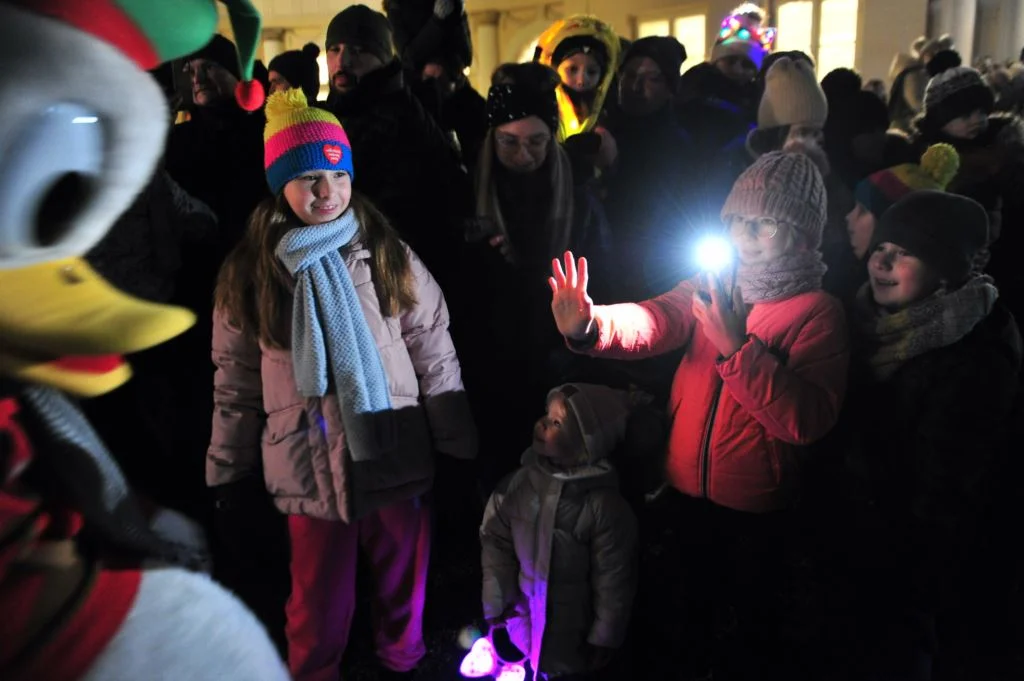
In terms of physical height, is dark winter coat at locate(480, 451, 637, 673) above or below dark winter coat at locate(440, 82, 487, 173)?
below

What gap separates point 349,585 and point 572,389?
99cm

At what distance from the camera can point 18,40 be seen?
0.67 metres

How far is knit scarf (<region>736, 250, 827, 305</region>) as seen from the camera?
213cm

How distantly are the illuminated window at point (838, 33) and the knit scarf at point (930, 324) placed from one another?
28.2 ft

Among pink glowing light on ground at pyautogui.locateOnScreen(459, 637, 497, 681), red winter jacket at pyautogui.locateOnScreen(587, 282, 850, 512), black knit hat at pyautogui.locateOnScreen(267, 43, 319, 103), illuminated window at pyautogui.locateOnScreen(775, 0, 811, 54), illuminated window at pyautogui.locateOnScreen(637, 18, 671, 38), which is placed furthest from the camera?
illuminated window at pyautogui.locateOnScreen(637, 18, 671, 38)

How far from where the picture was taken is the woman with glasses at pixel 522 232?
277 centimetres

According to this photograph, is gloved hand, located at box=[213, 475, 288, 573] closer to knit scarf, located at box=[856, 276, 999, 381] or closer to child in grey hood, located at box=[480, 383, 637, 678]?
child in grey hood, located at box=[480, 383, 637, 678]

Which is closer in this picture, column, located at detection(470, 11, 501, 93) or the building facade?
the building facade

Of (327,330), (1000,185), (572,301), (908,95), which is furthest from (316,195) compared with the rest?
(908,95)

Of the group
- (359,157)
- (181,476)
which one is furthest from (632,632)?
(359,157)

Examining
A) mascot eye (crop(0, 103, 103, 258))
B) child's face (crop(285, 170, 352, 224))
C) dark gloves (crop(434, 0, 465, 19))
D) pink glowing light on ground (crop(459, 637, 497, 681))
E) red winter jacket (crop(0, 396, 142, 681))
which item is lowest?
pink glowing light on ground (crop(459, 637, 497, 681))

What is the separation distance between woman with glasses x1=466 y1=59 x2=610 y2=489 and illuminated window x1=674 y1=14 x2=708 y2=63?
844cm

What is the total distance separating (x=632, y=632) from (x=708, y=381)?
43.1 inches

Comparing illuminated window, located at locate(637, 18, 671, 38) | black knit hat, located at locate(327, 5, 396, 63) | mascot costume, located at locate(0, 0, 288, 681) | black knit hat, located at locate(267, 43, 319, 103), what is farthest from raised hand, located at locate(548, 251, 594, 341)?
illuminated window, located at locate(637, 18, 671, 38)
